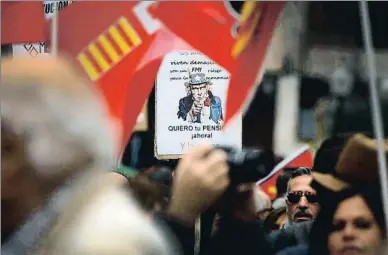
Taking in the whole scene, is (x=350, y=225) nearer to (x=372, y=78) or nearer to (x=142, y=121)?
(x=372, y=78)

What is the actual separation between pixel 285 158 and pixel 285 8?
51 centimetres

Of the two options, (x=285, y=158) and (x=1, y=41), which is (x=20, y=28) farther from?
(x=285, y=158)

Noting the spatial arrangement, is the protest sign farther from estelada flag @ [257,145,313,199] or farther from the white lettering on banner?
estelada flag @ [257,145,313,199]

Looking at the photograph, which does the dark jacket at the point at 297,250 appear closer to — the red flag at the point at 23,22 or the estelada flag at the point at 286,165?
the estelada flag at the point at 286,165

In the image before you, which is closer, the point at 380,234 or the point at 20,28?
the point at 380,234

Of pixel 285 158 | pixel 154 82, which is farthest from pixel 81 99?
pixel 285 158

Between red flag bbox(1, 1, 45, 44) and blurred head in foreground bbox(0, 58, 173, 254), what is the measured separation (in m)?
0.25

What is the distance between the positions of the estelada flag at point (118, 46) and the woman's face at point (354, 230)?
762 millimetres

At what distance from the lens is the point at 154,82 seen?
7.57 ft

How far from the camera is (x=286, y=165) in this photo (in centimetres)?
226

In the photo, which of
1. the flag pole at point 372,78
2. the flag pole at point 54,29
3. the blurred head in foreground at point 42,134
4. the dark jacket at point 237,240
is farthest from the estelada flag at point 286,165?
the flag pole at point 54,29

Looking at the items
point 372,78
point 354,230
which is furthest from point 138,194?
point 372,78

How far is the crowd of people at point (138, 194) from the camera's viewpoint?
6.25ft

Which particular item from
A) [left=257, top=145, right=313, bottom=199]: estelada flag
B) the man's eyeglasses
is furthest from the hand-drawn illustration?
the man's eyeglasses
